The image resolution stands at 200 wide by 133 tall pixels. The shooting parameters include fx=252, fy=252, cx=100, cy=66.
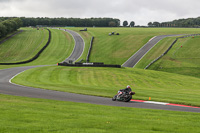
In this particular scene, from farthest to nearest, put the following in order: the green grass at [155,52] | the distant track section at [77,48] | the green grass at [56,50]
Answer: the distant track section at [77,48]
the green grass at [56,50]
the green grass at [155,52]

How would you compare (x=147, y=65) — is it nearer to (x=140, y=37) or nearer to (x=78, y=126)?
(x=140, y=37)

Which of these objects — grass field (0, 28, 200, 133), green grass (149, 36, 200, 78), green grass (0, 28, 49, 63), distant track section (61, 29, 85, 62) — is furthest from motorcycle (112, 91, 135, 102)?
green grass (0, 28, 49, 63)

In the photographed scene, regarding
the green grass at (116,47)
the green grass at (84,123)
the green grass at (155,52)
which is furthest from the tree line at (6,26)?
the green grass at (84,123)

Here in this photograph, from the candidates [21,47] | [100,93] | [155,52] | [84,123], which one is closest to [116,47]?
[155,52]

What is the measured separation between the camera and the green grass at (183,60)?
64625 mm

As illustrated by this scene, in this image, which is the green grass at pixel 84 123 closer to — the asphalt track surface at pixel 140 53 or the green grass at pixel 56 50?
the asphalt track surface at pixel 140 53

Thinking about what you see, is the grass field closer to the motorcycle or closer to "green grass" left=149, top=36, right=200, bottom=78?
"green grass" left=149, top=36, right=200, bottom=78

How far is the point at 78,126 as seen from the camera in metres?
11.3

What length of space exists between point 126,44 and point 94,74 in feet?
153

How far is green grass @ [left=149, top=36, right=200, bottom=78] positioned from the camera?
64625 millimetres

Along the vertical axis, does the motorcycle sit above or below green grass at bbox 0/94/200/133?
below

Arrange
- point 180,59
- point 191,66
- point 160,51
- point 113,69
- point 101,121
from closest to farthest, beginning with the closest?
point 101,121
point 113,69
point 191,66
point 180,59
point 160,51

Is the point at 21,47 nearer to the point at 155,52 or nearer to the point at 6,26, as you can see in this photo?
the point at 6,26

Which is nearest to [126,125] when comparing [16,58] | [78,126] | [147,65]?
[78,126]
